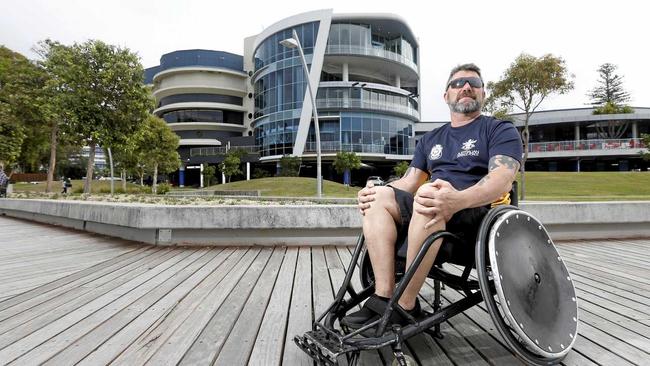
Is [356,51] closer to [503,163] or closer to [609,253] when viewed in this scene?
[609,253]

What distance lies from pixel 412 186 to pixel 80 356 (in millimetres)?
2077

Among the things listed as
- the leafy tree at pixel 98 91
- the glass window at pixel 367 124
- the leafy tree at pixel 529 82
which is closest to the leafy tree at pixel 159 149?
the leafy tree at pixel 98 91

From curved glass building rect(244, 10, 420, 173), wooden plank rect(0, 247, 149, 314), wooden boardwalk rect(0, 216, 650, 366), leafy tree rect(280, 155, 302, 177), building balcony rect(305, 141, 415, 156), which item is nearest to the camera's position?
wooden boardwalk rect(0, 216, 650, 366)

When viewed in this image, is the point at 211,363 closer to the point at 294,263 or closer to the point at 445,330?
the point at 445,330

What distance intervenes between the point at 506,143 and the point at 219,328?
197 cm

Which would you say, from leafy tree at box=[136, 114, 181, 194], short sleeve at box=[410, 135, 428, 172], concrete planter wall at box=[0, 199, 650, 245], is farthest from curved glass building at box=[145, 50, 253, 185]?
short sleeve at box=[410, 135, 428, 172]

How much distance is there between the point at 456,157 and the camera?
6.65 ft

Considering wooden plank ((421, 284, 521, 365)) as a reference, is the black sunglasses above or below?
above

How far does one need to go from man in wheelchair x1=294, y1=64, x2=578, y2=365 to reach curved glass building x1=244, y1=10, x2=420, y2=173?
37.7 metres

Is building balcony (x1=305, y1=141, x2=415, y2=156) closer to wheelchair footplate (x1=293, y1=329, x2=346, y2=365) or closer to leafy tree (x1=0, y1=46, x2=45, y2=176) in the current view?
leafy tree (x1=0, y1=46, x2=45, y2=176)

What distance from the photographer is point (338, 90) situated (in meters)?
41.1

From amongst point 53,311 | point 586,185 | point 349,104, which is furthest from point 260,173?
point 53,311

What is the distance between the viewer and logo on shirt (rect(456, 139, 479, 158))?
1974 mm

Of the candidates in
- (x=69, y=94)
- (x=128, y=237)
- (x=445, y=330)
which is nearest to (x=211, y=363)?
(x=445, y=330)
